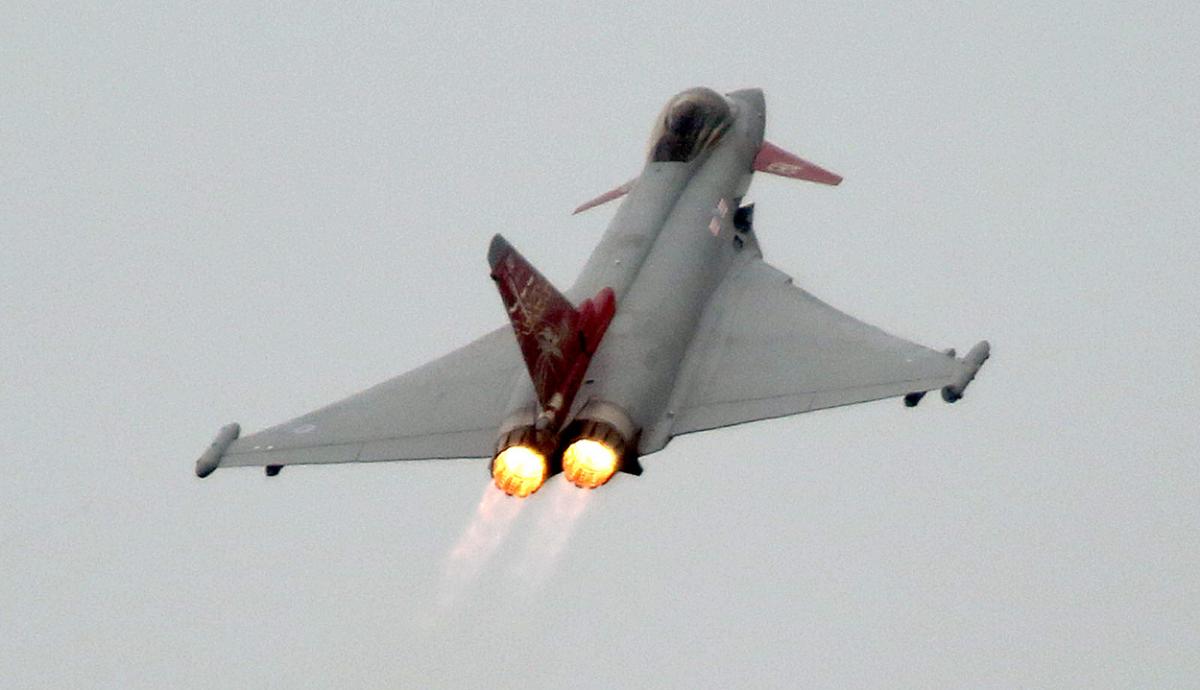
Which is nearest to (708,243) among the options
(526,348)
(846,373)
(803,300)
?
(803,300)

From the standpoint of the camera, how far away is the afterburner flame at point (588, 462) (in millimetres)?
36562

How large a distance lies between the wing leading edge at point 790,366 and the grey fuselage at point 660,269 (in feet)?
Result: 1.27

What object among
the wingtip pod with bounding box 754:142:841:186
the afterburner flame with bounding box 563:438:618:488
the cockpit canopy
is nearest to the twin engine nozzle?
the afterburner flame with bounding box 563:438:618:488

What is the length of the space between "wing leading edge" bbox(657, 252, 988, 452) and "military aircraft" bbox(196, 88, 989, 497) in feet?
0.11

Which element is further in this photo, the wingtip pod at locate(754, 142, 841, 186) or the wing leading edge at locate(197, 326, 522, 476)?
the wingtip pod at locate(754, 142, 841, 186)

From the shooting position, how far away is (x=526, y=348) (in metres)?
35.9

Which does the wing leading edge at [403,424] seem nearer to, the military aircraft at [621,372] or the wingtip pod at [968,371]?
the military aircraft at [621,372]

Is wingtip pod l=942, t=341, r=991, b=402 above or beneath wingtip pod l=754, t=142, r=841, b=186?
beneath

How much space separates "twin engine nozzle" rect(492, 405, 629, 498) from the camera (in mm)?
36500

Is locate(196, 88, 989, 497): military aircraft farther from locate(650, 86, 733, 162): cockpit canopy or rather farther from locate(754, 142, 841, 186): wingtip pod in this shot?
locate(754, 142, 841, 186): wingtip pod

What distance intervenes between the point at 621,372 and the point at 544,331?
2141mm

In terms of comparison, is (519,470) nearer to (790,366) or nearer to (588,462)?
(588,462)

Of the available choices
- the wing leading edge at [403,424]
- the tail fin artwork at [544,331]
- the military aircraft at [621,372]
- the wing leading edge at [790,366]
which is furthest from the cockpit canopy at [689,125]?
the tail fin artwork at [544,331]

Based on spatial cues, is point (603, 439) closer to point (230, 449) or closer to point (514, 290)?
point (514, 290)
